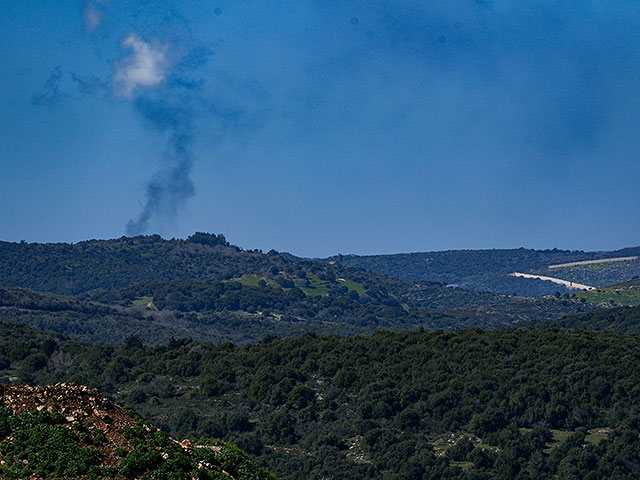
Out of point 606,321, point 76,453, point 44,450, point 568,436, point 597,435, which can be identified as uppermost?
point 44,450

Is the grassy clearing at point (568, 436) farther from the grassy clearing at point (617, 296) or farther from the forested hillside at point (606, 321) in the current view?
the grassy clearing at point (617, 296)

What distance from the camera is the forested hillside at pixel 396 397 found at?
167 ft

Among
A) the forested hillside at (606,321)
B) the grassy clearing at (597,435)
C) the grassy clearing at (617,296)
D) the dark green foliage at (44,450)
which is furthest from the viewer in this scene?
the grassy clearing at (617,296)

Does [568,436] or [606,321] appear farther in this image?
[606,321]

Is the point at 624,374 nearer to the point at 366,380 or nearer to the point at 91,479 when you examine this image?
the point at 366,380

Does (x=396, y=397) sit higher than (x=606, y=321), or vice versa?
(x=606, y=321)

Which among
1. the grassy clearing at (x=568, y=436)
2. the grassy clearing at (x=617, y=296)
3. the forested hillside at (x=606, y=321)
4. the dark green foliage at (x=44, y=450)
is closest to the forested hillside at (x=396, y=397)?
the grassy clearing at (x=568, y=436)

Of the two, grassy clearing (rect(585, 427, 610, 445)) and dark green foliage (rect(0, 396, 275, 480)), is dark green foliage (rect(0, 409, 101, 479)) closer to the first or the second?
dark green foliage (rect(0, 396, 275, 480))

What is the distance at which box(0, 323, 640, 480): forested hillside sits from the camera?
5091cm

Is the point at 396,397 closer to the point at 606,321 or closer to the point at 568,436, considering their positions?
the point at 568,436

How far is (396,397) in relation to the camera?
206ft

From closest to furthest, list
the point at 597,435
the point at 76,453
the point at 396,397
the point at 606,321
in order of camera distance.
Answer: the point at 76,453 → the point at 597,435 → the point at 396,397 → the point at 606,321

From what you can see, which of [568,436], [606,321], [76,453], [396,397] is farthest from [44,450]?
[606,321]

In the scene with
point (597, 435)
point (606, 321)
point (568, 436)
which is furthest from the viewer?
point (606, 321)
